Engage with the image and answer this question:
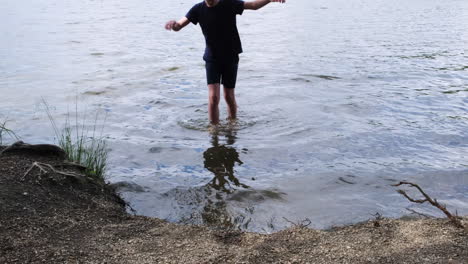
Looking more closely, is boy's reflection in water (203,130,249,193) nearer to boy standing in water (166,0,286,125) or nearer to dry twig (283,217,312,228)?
boy standing in water (166,0,286,125)

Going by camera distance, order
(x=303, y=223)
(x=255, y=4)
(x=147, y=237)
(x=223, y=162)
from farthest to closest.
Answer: (x=255, y=4) < (x=223, y=162) < (x=303, y=223) < (x=147, y=237)

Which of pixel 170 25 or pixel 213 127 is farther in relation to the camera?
pixel 213 127

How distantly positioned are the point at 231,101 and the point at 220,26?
53.5 inches

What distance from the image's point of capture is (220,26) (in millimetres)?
7398

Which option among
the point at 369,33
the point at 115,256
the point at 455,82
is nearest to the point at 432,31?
the point at 369,33

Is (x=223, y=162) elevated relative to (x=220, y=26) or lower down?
lower down

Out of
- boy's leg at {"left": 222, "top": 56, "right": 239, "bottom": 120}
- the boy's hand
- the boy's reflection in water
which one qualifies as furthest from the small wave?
the boy's hand

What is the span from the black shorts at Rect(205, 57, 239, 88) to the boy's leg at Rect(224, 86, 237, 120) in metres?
0.21

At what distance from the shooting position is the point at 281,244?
421cm

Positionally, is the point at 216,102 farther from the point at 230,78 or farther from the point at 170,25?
the point at 170,25

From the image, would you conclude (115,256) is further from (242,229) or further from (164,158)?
(164,158)

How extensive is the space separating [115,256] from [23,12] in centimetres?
2249

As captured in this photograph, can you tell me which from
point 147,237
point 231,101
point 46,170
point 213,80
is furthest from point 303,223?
point 231,101

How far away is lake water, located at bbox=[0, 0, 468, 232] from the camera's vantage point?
18.9ft
